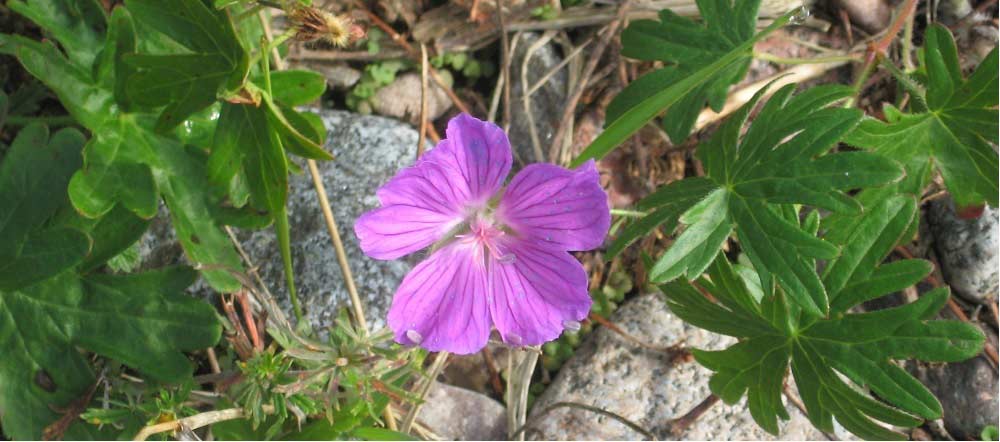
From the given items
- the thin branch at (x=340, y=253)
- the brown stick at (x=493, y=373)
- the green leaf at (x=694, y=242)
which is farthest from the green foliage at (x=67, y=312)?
the green leaf at (x=694, y=242)

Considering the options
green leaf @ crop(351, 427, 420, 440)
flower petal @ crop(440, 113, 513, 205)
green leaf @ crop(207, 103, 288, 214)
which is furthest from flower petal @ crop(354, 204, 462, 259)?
green leaf @ crop(351, 427, 420, 440)

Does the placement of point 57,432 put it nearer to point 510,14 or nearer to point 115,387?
point 115,387

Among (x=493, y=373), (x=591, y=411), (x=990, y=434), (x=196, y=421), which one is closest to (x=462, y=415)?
(x=493, y=373)

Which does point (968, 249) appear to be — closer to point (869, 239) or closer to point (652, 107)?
point (869, 239)

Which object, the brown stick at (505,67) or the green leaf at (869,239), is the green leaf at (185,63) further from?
the green leaf at (869,239)

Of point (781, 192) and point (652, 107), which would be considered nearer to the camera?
point (781, 192)

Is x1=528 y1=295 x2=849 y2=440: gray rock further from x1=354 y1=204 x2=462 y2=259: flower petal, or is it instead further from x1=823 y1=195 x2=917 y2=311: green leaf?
x1=354 y1=204 x2=462 y2=259: flower petal
